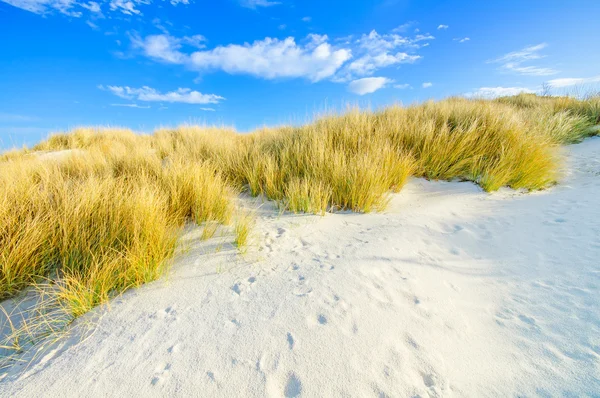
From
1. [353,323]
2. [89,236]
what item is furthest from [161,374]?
[89,236]

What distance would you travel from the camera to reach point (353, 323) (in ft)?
5.18

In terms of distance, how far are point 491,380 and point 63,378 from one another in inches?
85.8

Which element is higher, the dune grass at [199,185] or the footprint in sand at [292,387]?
the dune grass at [199,185]

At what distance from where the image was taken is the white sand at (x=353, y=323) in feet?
4.21

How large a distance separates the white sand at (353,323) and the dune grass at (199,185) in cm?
33

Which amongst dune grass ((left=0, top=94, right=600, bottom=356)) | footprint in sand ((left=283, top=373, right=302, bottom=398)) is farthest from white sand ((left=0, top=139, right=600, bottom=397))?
dune grass ((left=0, top=94, right=600, bottom=356))

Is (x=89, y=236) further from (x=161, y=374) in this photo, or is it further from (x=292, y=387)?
(x=292, y=387)

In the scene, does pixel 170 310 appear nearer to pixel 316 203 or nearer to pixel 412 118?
pixel 316 203

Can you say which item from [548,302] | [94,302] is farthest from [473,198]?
[94,302]

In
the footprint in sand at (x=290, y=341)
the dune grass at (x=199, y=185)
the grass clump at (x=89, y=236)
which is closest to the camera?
the footprint in sand at (x=290, y=341)

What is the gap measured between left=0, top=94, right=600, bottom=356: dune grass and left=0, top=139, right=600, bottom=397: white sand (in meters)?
0.33

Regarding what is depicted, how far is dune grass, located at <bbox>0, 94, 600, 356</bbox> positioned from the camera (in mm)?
1966

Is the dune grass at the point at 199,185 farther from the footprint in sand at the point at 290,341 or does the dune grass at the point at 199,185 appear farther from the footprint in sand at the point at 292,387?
the footprint in sand at the point at 292,387

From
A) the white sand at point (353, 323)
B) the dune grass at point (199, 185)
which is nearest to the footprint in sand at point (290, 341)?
the white sand at point (353, 323)
